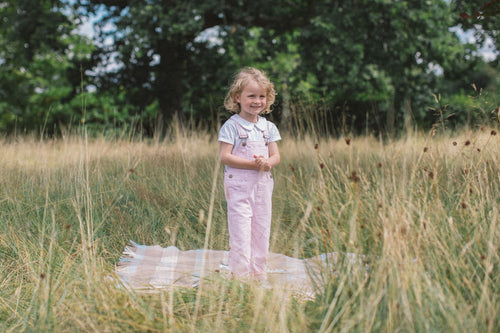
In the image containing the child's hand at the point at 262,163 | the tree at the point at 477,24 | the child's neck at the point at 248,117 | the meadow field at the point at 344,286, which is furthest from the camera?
the tree at the point at 477,24

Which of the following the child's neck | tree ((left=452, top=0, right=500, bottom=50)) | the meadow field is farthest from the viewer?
tree ((left=452, top=0, right=500, bottom=50))

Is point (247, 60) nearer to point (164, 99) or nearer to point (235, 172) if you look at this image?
point (164, 99)

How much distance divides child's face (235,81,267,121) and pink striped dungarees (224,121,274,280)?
11cm

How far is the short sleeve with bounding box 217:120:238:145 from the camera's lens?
9.49 feet

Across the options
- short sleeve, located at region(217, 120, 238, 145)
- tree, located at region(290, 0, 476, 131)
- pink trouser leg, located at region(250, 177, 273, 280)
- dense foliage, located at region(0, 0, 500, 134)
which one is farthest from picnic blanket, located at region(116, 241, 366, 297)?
tree, located at region(290, 0, 476, 131)

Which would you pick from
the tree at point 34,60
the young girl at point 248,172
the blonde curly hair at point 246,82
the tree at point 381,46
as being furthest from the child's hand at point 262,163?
the tree at point 381,46

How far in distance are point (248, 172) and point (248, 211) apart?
246 mm

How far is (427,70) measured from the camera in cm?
1023

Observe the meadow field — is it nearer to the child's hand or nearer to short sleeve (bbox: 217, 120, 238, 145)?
the child's hand

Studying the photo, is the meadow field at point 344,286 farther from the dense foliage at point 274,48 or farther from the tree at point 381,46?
the tree at point 381,46

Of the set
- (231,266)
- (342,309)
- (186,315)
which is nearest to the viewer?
(342,309)

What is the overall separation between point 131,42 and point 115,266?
6536 millimetres

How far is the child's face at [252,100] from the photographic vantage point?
115 inches

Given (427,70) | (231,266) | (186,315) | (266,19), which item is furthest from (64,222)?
(427,70)
